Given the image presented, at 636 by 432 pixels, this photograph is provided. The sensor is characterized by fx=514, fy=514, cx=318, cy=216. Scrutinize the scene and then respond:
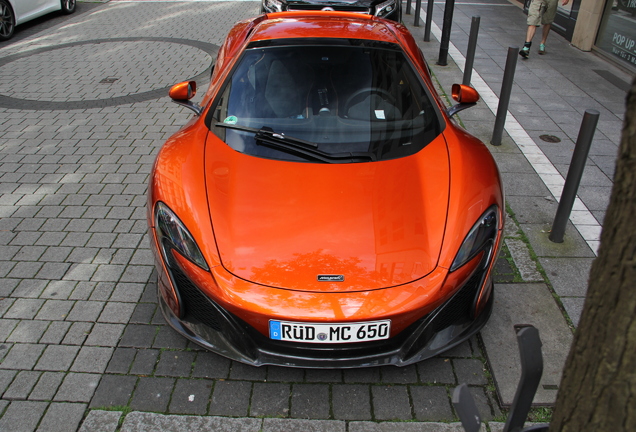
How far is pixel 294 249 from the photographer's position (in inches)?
100

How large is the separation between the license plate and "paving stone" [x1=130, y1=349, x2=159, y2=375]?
847mm

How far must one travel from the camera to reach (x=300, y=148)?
3.07 metres

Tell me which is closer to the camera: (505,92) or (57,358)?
(57,358)

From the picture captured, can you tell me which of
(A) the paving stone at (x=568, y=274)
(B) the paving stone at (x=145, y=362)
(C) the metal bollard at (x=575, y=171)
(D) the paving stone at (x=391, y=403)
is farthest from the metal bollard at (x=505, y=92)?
(B) the paving stone at (x=145, y=362)

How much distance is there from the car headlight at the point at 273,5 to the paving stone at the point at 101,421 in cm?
680

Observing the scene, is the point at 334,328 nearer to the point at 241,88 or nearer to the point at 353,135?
the point at 353,135

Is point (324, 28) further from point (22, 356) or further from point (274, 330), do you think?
point (22, 356)

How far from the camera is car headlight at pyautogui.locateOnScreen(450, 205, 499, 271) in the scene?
8.39 ft

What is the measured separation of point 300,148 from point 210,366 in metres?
1.35

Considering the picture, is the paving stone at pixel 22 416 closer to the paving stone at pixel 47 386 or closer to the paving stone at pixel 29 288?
the paving stone at pixel 47 386

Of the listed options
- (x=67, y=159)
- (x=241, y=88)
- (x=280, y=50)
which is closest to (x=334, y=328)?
(x=241, y=88)

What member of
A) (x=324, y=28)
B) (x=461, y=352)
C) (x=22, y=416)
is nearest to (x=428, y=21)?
(x=324, y=28)

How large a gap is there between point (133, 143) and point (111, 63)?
3.57 m

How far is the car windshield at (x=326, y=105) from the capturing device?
312cm
